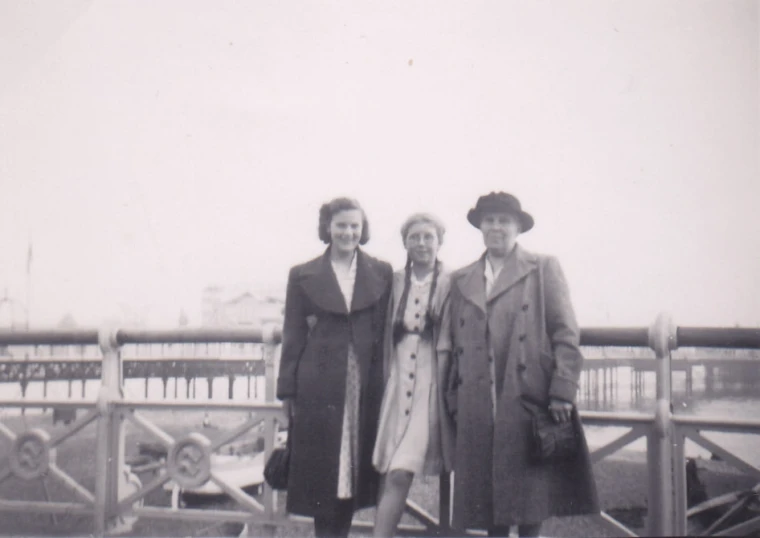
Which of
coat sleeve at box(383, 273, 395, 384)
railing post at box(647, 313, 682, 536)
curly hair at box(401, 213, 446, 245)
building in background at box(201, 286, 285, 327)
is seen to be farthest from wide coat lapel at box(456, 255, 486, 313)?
building in background at box(201, 286, 285, 327)

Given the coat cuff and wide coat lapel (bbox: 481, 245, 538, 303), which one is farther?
wide coat lapel (bbox: 481, 245, 538, 303)

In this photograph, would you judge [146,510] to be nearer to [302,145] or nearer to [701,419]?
[701,419]

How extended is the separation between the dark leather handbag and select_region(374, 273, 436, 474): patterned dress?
19.2 inches

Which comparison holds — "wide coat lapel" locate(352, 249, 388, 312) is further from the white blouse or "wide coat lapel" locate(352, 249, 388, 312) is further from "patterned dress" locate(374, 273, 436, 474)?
"patterned dress" locate(374, 273, 436, 474)

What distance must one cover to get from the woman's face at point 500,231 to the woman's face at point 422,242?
240mm

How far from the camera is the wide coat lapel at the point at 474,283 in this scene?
2658 millimetres

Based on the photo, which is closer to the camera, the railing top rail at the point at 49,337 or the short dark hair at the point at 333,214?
the short dark hair at the point at 333,214

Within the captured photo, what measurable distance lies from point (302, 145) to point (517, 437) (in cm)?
374

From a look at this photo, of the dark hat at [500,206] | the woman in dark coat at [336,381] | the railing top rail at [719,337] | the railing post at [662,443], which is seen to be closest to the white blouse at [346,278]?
the woman in dark coat at [336,381]

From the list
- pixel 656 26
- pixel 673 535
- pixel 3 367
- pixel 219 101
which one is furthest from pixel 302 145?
pixel 3 367

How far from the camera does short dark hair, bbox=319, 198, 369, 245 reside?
2938 mm

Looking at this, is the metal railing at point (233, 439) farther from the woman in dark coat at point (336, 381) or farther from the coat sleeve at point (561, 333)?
the woman in dark coat at point (336, 381)

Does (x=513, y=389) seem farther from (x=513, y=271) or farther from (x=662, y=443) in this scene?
(x=662, y=443)

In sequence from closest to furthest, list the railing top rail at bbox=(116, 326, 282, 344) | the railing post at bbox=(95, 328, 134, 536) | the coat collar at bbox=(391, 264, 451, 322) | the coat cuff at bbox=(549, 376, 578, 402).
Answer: the coat cuff at bbox=(549, 376, 578, 402)
the coat collar at bbox=(391, 264, 451, 322)
the railing top rail at bbox=(116, 326, 282, 344)
the railing post at bbox=(95, 328, 134, 536)
